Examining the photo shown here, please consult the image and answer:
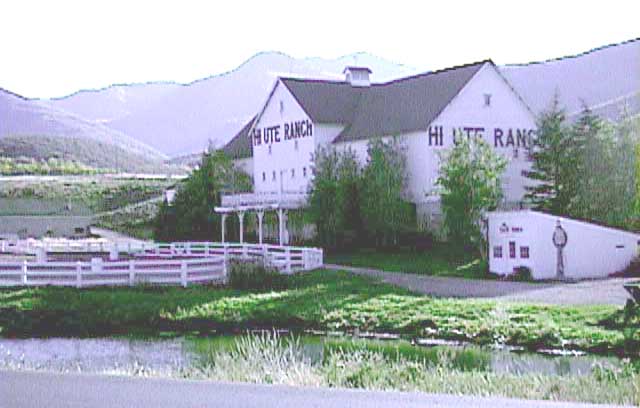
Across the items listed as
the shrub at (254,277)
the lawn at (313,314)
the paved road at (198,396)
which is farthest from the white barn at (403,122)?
the paved road at (198,396)

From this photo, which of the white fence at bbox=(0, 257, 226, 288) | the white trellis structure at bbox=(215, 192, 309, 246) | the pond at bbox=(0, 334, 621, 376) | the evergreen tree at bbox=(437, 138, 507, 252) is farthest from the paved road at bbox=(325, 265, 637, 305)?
the white trellis structure at bbox=(215, 192, 309, 246)

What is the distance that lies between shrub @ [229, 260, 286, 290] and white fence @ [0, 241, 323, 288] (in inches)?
9.6

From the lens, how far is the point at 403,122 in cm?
2497

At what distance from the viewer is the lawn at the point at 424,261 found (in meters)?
19.2

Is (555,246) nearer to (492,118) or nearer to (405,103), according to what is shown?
(492,118)

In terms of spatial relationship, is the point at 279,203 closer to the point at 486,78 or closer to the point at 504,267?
the point at 486,78

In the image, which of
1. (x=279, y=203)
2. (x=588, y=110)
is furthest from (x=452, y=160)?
(x=279, y=203)

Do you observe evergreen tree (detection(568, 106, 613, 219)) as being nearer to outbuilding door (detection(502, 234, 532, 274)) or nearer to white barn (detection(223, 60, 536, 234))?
outbuilding door (detection(502, 234, 532, 274))

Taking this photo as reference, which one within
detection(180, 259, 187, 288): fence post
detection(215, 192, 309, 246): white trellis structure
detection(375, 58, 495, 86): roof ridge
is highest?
detection(375, 58, 495, 86): roof ridge

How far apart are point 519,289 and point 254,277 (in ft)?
14.3

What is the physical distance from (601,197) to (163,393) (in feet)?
48.0

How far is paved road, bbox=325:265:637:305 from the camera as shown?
14.3 metres

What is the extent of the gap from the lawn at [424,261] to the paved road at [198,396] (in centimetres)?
1418

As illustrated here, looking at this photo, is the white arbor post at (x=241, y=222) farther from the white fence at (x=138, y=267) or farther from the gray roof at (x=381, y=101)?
the white fence at (x=138, y=267)
